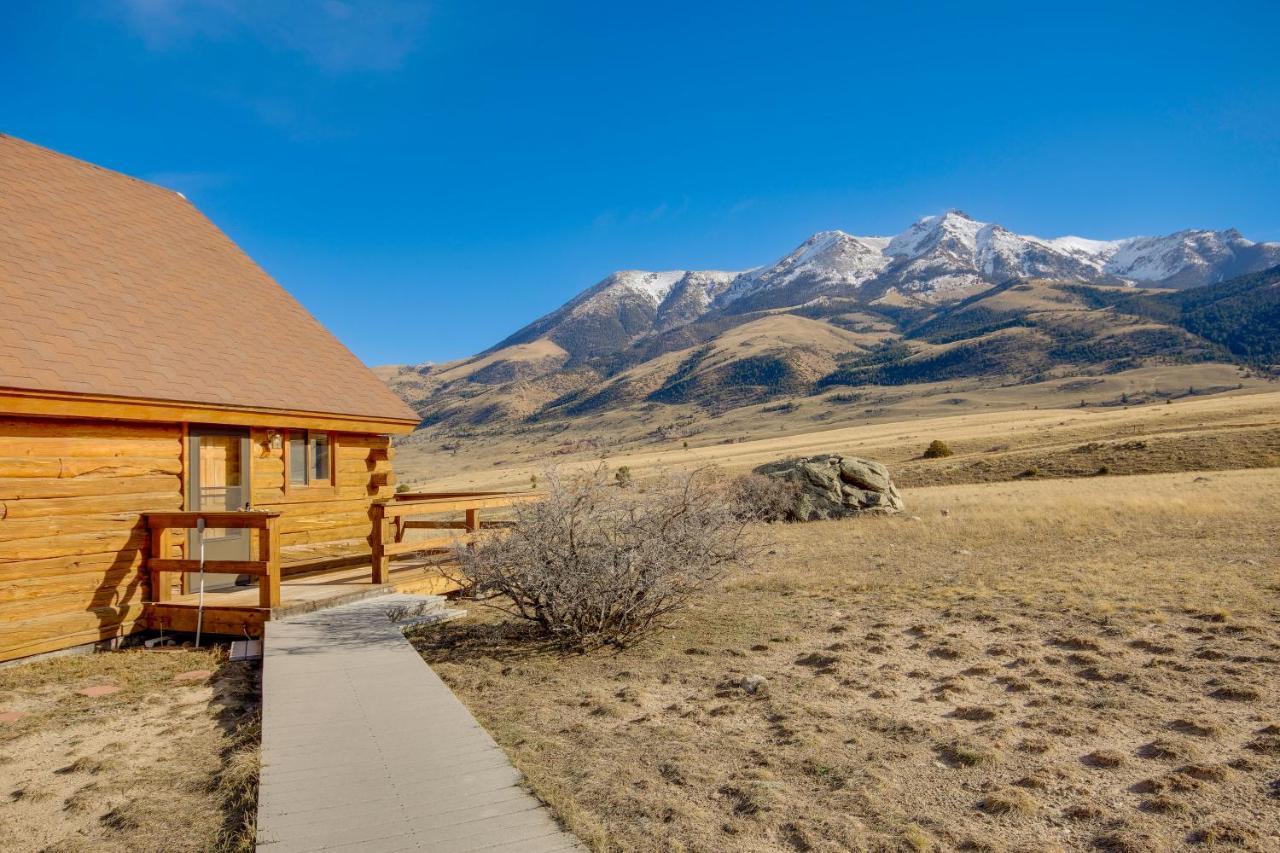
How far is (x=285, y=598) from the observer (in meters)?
9.05

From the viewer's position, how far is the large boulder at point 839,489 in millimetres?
20672

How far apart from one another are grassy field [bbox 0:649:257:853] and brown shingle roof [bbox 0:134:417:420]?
3051 mm

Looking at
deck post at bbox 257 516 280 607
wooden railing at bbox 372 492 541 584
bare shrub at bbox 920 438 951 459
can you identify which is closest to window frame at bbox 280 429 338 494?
wooden railing at bbox 372 492 541 584

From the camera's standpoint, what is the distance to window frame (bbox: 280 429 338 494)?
11375mm

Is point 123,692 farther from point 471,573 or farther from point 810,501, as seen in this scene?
point 810,501

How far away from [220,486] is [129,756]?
5676mm

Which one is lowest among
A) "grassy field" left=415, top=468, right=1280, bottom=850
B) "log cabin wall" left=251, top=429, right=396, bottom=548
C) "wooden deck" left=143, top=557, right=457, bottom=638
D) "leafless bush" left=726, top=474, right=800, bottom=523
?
"grassy field" left=415, top=468, right=1280, bottom=850

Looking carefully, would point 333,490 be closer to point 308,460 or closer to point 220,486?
point 308,460

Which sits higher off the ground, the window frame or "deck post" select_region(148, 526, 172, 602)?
the window frame

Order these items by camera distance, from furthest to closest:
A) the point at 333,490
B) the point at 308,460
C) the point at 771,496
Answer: the point at 771,496, the point at 333,490, the point at 308,460

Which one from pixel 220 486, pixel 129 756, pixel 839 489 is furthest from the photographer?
pixel 839 489

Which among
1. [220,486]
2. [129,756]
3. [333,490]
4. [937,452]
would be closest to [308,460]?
[333,490]

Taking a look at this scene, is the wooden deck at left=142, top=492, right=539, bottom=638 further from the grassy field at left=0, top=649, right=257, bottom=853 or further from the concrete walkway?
the concrete walkway

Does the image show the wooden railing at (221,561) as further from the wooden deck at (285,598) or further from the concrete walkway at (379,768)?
the concrete walkway at (379,768)
